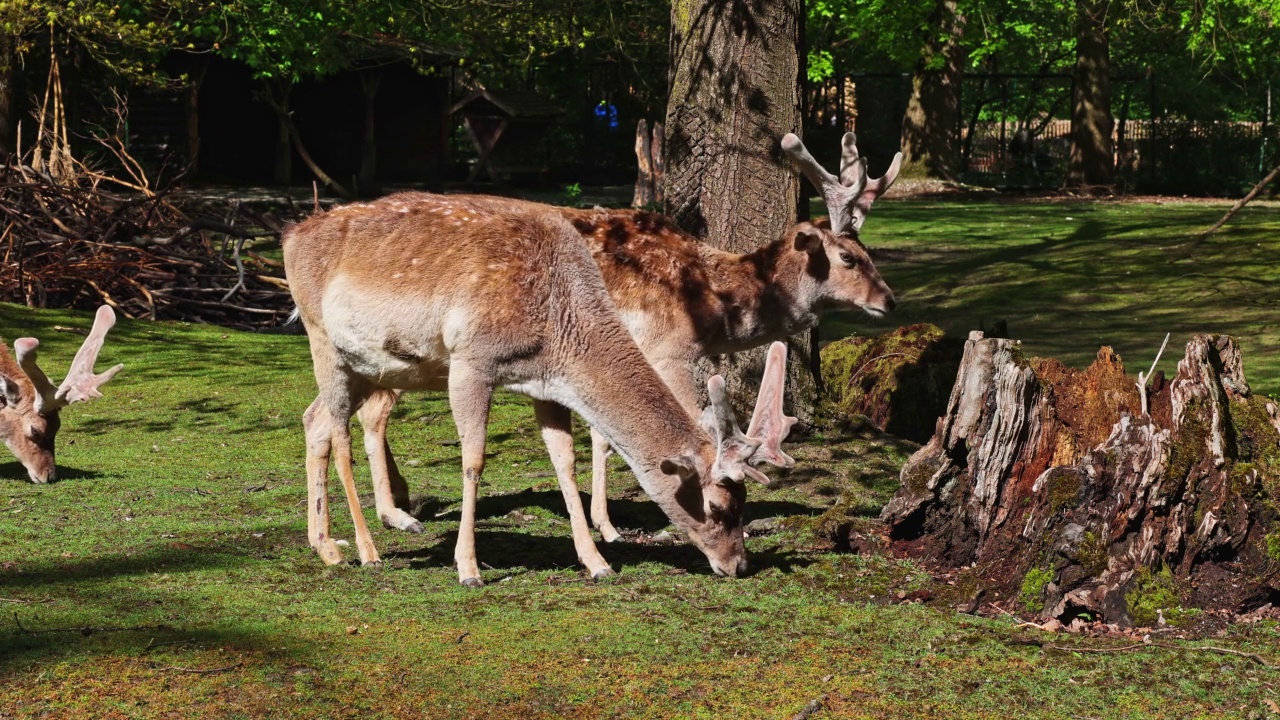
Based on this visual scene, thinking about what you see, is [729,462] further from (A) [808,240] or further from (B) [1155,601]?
(A) [808,240]

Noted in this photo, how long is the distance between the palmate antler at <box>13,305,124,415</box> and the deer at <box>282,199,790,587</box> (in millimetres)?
2592

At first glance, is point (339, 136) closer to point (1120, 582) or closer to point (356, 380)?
point (356, 380)

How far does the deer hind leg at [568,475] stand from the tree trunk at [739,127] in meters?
2.38

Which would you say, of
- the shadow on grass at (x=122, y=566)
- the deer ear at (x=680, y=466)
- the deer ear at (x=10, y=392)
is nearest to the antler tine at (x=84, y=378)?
the deer ear at (x=10, y=392)

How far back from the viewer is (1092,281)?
63.7ft

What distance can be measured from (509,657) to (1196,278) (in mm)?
16198

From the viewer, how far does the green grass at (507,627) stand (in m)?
4.77

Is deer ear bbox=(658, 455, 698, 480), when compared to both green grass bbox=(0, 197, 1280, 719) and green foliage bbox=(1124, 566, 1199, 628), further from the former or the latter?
green foliage bbox=(1124, 566, 1199, 628)

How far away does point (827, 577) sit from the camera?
6410mm

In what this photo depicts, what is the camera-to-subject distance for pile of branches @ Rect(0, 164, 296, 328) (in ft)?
55.8

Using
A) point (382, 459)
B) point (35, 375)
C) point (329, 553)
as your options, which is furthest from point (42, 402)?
point (329, 553)

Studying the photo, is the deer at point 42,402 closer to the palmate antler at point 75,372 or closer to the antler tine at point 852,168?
the palmate antler at point 75,372

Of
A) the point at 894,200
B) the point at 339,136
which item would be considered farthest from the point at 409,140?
the point at 894,200

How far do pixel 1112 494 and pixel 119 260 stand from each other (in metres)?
14.5
